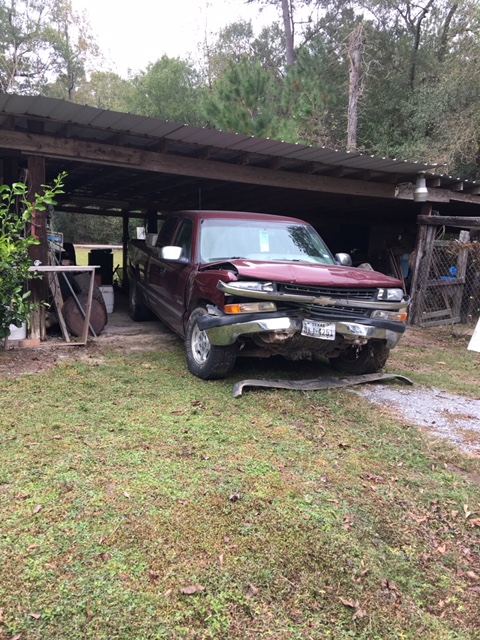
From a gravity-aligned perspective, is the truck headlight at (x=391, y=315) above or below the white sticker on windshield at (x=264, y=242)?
below

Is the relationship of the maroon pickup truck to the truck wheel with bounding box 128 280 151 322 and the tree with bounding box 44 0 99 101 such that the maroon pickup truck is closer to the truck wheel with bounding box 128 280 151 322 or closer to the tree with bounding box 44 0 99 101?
the truck wheel with bounding box 128 280 151 322

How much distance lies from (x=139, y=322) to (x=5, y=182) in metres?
3.83

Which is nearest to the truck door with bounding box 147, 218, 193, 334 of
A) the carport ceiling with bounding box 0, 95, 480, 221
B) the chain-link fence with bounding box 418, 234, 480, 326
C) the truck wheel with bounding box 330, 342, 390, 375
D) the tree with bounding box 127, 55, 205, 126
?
the carport ceiling with bounding box 0, 95, 480, 221

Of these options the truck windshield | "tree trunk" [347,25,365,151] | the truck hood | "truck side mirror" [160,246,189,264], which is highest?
"tree trunk" [347,25,365,151]

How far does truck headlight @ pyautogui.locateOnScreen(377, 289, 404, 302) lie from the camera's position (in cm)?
470

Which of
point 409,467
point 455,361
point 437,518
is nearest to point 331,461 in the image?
point 409,467

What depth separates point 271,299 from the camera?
14.2 feet

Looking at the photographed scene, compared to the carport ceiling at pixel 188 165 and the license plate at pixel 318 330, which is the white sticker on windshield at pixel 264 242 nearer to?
the license plate at pixel 318 330

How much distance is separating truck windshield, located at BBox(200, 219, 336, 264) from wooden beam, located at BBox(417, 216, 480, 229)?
392cm

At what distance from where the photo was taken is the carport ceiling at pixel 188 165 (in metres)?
5.81

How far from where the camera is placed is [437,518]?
2.69m

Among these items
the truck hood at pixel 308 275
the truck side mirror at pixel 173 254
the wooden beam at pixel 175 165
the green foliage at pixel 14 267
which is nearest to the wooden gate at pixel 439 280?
the wooden beam at pixel 175 165

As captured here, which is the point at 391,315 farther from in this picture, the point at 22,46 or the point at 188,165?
the point at 22,46

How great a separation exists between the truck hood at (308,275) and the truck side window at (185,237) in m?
1.23
